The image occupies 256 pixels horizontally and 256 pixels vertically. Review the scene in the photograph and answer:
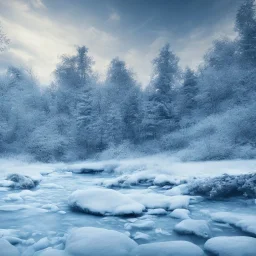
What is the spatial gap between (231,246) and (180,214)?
2.10 meters

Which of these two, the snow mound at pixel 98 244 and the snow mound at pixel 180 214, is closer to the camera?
the snow mound at pixel 98 244

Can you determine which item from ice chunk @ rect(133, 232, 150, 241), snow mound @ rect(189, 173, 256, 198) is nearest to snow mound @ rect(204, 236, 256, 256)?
ice chunk @ rect(133, 232, 150, 241)

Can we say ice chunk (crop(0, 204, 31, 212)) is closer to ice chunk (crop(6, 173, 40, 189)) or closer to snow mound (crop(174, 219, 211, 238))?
ice chunk (crop(6, 173, 40, 189))

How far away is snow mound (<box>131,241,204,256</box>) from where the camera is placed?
3703mm

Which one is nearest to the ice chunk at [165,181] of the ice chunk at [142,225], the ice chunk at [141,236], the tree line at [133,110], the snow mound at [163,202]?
the snow mound at [163,202]

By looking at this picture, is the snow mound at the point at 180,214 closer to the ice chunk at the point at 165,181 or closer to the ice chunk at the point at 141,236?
the ice chunk at the point at 141,236

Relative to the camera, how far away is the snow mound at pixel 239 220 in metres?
4.78

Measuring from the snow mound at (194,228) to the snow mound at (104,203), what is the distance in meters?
1.37

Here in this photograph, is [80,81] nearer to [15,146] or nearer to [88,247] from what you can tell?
[15,146]

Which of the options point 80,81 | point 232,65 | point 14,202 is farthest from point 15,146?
point 232,65

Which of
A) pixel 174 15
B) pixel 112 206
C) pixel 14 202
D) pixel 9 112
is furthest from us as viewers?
pixel 9 112

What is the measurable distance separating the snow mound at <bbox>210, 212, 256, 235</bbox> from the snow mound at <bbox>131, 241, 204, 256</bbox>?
1.62m

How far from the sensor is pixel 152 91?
26.0m

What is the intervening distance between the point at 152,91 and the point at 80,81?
11079 millimetres
